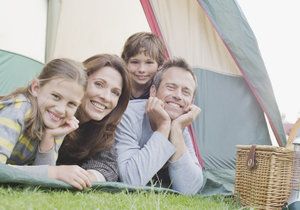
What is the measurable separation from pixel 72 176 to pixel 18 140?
0.25 m

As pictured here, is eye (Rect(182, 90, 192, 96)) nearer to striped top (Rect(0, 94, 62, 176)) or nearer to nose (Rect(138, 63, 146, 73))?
nose (Rect(138, 63, 146, 73))

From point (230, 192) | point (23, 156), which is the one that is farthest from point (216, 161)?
point (23, 156)

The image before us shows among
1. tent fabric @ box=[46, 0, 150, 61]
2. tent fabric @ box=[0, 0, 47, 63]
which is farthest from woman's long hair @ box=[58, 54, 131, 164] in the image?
tent fabric @ box=[46, 0, 150, 61]

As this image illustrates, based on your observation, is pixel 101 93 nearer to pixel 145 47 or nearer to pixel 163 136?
pixel 163 136

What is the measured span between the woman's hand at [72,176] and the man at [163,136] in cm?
30

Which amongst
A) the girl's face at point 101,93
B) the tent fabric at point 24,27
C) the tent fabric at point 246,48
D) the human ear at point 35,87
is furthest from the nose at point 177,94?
the tent fabric at point 24,27

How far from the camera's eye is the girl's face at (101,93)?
1.61 meters

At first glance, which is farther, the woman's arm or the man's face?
the man's face

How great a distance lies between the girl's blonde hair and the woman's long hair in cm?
17

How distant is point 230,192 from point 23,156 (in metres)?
0.81

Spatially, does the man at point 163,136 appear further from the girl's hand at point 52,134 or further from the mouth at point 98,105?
the girl's hand at point 52,134

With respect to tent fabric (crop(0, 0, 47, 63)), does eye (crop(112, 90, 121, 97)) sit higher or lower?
lower

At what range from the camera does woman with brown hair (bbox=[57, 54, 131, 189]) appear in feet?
5.20

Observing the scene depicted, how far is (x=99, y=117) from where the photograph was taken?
162 centimetres
